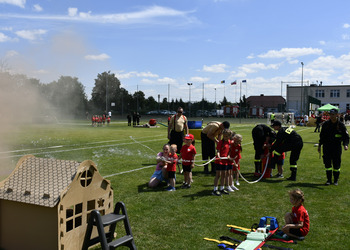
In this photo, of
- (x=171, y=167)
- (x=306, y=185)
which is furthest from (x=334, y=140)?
(x=171, y=167)

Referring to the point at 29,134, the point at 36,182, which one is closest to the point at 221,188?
the point at 36,182

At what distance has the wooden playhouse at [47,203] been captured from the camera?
369cm

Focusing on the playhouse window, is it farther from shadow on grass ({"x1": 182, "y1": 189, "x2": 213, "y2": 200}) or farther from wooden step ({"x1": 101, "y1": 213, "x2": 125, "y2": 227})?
shadow on grass ({"x1": 182, "y1": 189, "x2": 213, "y2": 200})

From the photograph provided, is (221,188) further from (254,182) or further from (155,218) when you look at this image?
(155,218)

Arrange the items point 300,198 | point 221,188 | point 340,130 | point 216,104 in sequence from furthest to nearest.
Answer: point 216,104 < point 340,130 < point 221,188 < point 300,198

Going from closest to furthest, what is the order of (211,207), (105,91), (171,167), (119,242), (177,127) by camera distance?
(119,242) < (211,207) < (171,167) < (177,127) < (105,91)

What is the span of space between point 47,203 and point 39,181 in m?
0.56

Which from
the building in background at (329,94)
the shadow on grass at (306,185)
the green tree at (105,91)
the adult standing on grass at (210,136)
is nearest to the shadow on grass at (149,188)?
the adult standing on grass at (210,136)

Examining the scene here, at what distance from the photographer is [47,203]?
3.61m

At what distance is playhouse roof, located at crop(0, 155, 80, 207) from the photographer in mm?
3725

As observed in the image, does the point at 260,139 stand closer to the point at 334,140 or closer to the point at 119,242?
the point at 334,140

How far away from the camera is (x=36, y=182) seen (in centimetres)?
406

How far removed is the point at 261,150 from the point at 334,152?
6.72ft

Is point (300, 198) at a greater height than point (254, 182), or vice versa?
point (300, 198)
